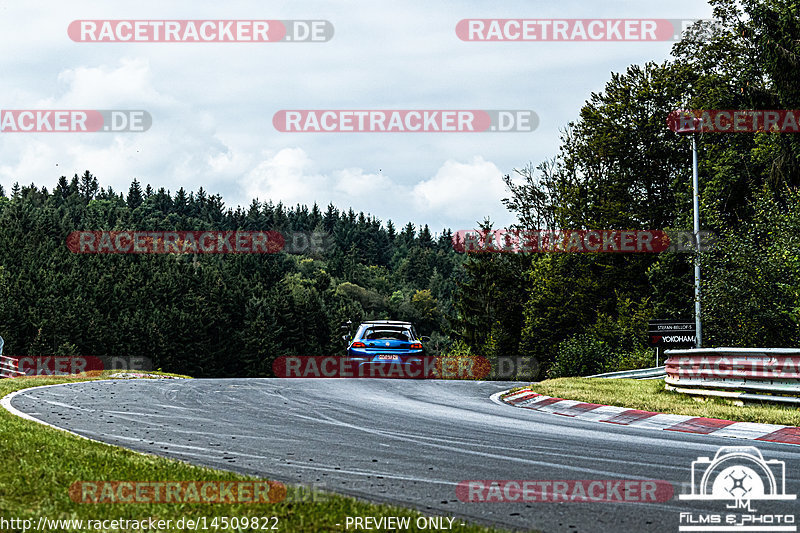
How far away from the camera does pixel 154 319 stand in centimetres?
10006

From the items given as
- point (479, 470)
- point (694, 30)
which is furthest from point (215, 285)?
point (479, 470)

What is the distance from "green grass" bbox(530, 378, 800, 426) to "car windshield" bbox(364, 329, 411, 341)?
4320mm

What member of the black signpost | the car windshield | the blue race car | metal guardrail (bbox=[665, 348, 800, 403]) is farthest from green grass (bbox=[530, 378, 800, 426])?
the black signpost

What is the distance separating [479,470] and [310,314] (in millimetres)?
113787

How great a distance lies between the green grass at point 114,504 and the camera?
540 centimetres

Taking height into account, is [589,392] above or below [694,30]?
below

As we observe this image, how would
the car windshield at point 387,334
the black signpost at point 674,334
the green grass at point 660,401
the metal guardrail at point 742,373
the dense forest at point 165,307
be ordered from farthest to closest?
the dense forest at point 165,307
the black signpost at point 674,334
the car windshield at point 387,334
the metal guardrail at point 742,373
the green grass at point 660,401

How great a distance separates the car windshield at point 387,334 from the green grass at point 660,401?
4.32 metres

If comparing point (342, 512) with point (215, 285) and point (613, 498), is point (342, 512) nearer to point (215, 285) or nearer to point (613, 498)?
point (613, 498)

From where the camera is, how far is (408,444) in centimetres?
917

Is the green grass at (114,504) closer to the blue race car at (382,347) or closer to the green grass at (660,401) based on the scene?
the green grass at (660,401)

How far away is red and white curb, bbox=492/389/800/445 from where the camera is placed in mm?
10414

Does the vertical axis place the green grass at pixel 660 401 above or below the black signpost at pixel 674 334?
below

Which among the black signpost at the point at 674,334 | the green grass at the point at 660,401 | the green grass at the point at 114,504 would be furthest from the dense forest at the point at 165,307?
the green grass at the point at 114,504
